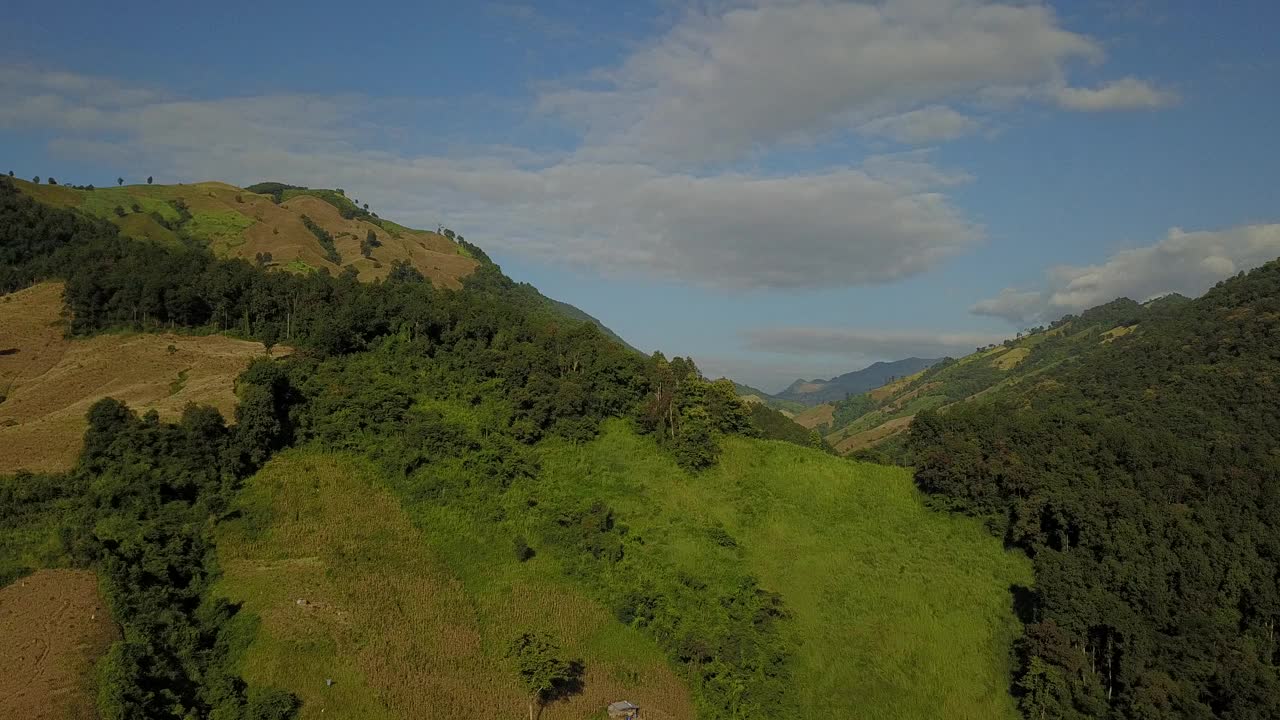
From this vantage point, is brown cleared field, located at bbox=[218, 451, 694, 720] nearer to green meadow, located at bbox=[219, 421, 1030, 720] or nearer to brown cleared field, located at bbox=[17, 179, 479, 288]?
green meadow, located at bbox=[219, 421, 1030, 720]

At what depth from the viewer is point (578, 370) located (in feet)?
244

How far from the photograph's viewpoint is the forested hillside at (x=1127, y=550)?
36.4 meters

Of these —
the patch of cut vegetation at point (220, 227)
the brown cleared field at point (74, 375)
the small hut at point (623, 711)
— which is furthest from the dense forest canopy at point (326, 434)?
the patch of cut vegetation at point (220, 227)

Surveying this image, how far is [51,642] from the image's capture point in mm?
31375

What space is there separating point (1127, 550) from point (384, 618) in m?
41.5

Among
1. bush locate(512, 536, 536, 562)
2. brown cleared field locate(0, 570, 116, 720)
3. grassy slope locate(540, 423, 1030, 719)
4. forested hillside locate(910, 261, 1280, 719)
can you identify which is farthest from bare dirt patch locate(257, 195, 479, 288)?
brown cleared field locate(0, 570, 116, 720)

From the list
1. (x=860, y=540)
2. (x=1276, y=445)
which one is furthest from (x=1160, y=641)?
(x=1276, y=445)

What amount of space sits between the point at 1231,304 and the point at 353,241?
172966mm

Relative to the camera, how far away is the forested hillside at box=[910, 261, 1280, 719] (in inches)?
1433

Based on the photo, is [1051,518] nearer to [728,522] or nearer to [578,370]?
[728,522]

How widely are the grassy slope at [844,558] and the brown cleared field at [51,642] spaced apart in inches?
1143

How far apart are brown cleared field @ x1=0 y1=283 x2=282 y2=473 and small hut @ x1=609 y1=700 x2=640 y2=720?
33588 millimetres

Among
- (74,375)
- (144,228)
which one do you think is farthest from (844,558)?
(144,228)

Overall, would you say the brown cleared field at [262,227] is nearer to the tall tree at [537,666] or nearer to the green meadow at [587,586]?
the green meadow at [587,586]
